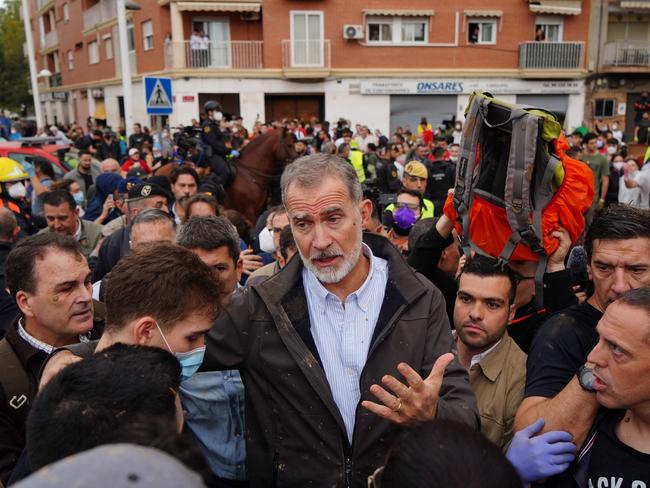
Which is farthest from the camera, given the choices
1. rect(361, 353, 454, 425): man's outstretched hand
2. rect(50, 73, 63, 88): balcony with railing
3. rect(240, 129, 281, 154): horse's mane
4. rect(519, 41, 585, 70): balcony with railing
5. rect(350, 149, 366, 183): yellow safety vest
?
rect(50, 73, 63, 88): balcony with railing

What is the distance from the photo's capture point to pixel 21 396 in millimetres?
2467

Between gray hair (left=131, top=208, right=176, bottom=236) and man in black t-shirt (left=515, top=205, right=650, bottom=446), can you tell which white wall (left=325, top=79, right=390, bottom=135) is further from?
man in black t-shirt (left=515, top=205, right=650, bottom=446)

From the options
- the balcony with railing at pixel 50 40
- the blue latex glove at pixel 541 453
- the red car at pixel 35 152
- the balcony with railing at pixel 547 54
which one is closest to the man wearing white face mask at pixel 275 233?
the blue latex glove at pixel 541 453

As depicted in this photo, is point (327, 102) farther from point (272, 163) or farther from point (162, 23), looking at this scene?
point (272, 163)

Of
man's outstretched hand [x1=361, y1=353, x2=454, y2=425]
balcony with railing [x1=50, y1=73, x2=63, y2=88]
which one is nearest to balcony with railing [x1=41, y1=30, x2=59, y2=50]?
balcony with railing [x1=50, y1=73, x2=63, y2=88]

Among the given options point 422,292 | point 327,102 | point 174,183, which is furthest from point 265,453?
point 327,102

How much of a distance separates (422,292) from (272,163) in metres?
9.10

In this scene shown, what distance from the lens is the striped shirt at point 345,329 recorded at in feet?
7.27

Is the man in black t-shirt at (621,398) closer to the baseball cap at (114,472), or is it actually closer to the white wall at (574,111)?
the baseball cap at (114,472)

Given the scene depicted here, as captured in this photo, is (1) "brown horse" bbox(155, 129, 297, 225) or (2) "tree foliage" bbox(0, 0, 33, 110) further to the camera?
(2) "tree foliage" bbox(0, 0, 33, 110)

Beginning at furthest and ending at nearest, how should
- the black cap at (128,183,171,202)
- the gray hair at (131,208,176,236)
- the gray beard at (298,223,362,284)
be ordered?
1. the black cap at (128,183,171,202)
2. the gray hair at (131,208,176,236)
3. the gray beard at (298,223,362,284)

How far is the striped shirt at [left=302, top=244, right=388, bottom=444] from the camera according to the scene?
7.27ft

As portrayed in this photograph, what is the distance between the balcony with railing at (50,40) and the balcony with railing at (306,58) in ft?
72.9

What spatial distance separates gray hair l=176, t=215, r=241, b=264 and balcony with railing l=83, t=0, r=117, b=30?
96.6ft
